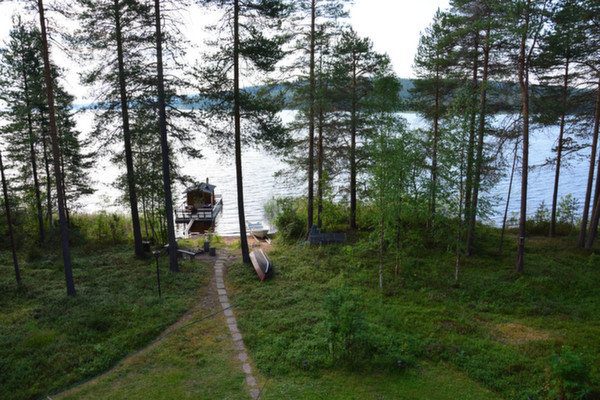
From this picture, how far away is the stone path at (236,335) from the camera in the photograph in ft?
28.9

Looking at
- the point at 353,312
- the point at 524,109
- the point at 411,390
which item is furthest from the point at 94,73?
the point at 524,109

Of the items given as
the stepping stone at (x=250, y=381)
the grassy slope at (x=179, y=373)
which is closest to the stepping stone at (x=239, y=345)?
the grassy slope at (x=179, y=373)

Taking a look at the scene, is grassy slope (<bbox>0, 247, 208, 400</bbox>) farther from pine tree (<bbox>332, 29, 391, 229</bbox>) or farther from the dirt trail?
pine tree (<bbox>332, 29, 391, 229</bbox>)

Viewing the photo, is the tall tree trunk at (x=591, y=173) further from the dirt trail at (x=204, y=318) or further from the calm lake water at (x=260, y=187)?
the dirt trail at (x=204, y=318)

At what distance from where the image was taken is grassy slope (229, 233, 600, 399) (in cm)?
888

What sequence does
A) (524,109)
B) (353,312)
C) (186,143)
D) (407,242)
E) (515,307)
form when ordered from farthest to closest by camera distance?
(407,242) → (186,143) → (524,109) → (515,307) → (353,312)

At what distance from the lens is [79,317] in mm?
12078

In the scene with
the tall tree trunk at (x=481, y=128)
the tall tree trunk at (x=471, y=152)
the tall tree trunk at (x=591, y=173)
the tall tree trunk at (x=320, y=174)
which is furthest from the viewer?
the tall tree trunk at (x=320, y=174)

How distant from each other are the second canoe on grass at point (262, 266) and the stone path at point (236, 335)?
1475 mm

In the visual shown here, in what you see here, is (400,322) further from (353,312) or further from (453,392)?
(453,392)

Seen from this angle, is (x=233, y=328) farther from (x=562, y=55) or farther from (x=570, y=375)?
(x=562, y=55)

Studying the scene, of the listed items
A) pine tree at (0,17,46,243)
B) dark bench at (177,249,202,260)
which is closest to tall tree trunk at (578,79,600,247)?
dark bench at (177,249,202,260)

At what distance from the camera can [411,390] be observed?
855cm

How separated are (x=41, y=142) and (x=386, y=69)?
60.9 feet
